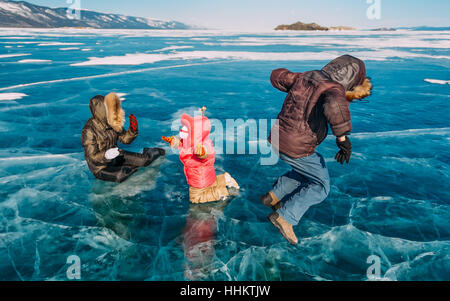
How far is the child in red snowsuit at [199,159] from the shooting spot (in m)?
2.67

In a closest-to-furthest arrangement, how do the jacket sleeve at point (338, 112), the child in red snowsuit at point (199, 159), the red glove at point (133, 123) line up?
the jacket sleeve at point (338, 112) < the child in red snowsuit at point (199, 159) < the red glove at point (133, 123)

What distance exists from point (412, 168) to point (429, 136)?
5.39 feet

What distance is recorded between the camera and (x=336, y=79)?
224cm

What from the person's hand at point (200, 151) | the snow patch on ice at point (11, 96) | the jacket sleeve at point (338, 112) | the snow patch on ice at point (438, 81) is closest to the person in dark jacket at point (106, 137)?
the person's hand at point (200, 151)

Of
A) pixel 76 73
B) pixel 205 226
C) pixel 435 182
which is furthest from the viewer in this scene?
pixel 76 73

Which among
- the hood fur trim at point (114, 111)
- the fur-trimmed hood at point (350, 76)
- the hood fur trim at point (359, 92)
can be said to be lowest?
the hood fur trim at point (114, 111)

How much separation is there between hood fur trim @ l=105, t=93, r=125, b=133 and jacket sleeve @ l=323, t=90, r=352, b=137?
7.27ft

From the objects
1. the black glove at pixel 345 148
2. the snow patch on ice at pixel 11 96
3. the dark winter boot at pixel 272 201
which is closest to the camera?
the black glove at pixel 345 148

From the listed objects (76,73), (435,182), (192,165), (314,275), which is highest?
(76,73)

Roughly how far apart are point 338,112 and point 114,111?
7.73 feet

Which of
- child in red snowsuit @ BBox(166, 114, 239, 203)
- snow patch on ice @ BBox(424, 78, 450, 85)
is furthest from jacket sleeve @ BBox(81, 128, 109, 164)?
snow patch on ice @ BBox(424, 78, 450, 85)

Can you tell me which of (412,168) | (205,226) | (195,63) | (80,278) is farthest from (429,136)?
(195,63)

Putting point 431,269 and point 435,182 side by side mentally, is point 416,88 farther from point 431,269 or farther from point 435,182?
point 431,269

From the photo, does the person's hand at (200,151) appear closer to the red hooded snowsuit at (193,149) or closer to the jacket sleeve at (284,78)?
the red hooded snowsuit at (193,149)
